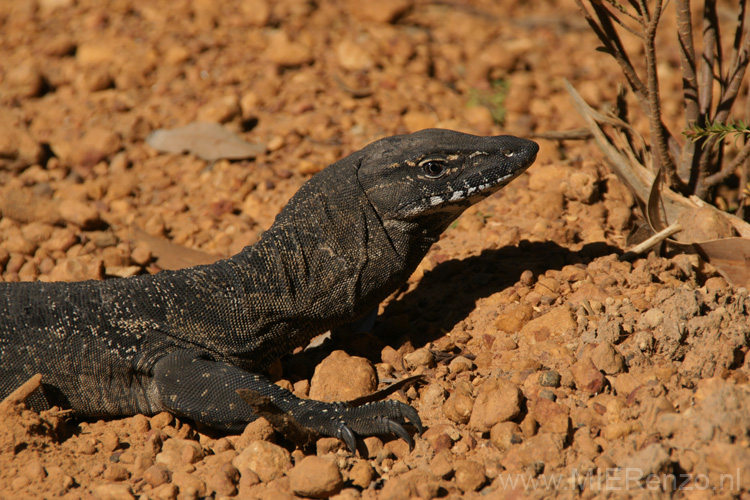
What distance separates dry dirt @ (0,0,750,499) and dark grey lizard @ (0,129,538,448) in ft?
1.12

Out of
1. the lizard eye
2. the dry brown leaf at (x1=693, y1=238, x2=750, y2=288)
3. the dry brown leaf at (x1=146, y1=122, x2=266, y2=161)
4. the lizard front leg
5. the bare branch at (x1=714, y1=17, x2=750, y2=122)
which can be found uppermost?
the bare branch at (x1=714, y1=17, x2=750, y2=122)

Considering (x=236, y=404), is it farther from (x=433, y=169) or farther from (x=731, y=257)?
(x=731, y=257)

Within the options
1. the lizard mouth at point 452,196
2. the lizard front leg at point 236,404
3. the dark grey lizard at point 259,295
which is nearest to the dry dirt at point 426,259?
the lizard front leg at point 236,404

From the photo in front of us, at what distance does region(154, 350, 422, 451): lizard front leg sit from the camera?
152 inches

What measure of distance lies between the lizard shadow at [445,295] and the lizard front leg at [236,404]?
68 cm

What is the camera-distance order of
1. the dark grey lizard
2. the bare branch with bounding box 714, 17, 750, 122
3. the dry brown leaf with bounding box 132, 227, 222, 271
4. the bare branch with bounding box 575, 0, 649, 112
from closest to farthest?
the dark grey lizard < the bare branch with bounding box 714, 17, 750, 122 < the bare branch with bounding box 575, 0, 649, 112 < the dry brown leaf with bounding box 132, 227, 222, 271

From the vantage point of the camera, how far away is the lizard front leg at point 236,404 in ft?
12.7

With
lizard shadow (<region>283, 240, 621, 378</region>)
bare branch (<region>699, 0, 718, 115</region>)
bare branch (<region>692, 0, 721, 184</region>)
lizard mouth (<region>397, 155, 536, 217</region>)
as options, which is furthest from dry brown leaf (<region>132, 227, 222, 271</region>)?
bare branch (<region>699, 0, 718, 115</region>)

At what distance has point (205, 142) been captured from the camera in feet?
24.6

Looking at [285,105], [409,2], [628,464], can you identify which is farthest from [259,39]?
[628,464]

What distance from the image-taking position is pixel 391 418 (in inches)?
153

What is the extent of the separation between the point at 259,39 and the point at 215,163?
2.63 meters

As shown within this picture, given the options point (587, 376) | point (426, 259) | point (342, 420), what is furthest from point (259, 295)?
point (587, 376)

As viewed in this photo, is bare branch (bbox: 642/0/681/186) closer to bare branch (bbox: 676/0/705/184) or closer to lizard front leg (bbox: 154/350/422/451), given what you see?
bare branch (bbox: 676/0/705/184)
